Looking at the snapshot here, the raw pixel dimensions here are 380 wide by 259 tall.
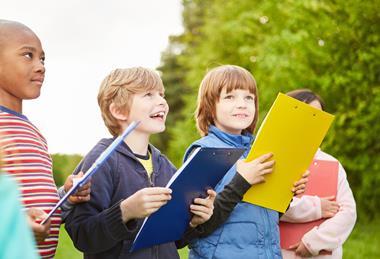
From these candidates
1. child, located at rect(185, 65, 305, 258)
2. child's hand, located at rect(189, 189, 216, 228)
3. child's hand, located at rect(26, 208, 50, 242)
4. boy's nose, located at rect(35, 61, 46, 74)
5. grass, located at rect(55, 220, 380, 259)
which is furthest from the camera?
grass, located at rect(55, 220, 380, 259)

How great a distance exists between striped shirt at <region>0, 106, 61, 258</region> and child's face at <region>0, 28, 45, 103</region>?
86 millimetres

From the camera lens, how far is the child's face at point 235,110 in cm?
347

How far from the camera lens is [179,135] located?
59.9ft

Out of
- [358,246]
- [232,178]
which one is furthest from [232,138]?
[358,246]

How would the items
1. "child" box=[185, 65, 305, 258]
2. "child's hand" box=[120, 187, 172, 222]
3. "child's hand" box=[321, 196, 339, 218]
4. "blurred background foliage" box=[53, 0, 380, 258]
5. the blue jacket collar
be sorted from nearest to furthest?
"child's hand" box=[120, 187, 172, 222]
"child" box=[185, 65, 305, 258]
the blue jacket collar
"child's hand" box=[321, 196, 339, 218]
"blurred background foliage" box=[53, 0, 380, 258]

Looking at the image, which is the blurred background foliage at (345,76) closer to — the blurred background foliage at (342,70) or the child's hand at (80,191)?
the blurred background foliage at (342,70)

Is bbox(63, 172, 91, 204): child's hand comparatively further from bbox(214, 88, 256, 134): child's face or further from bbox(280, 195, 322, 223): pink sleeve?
bbox(280, 195, 322, 223): pink sleeve

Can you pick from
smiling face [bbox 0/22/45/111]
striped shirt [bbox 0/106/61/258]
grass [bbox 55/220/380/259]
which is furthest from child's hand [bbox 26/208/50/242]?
grass [bbox 55/220/380/259]

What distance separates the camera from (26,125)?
2.87 meters

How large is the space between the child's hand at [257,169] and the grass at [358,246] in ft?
15.6

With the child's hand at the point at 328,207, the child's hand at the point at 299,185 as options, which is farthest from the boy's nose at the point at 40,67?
the child's hand at the point at 328,207

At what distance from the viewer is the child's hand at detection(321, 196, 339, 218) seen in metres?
3.98

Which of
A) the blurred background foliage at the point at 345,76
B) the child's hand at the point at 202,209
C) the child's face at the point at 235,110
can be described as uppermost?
the child's face at the point at 235,110

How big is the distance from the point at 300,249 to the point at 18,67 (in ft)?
6.16
